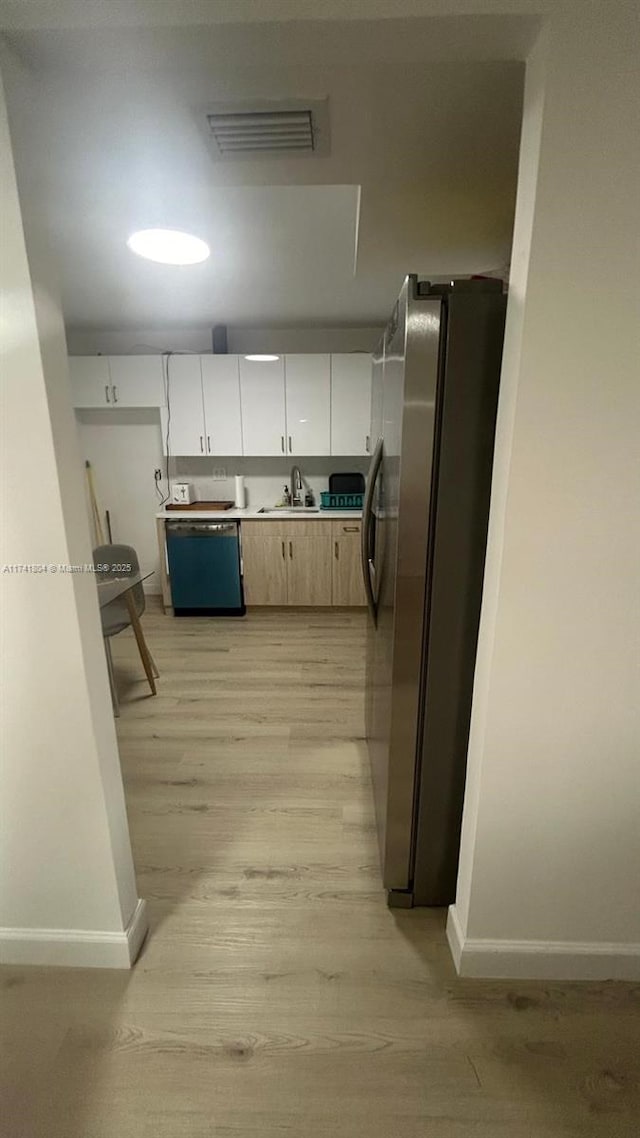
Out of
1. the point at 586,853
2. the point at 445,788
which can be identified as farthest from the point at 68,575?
the point at 586,853

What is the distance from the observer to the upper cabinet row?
4.07 m

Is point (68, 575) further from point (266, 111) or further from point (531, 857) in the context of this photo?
point (531, 857)

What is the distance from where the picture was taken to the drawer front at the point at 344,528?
3.99 m

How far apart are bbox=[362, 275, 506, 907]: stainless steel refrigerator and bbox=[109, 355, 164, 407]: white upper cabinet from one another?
10.1 feet

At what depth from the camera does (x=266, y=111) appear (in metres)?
1.19

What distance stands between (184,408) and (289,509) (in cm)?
126

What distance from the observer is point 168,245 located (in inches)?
82.0

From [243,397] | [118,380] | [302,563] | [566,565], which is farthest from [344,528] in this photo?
[566,565]

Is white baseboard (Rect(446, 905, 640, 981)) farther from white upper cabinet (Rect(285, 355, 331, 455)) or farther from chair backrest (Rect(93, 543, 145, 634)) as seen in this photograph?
white upper cabinet (Rect(285, 355, 331, 455))

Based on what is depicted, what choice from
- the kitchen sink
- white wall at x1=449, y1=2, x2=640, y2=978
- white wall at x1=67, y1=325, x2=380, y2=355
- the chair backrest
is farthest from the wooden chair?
white wall at x1=67, y1=325, x2=380, y2=355

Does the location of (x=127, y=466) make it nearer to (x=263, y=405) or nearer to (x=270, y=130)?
(x=263, y=405)

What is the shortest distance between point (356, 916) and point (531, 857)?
623 mm

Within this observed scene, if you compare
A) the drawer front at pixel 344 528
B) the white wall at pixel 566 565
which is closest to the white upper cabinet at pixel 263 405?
the drawer front at pixel 344 528

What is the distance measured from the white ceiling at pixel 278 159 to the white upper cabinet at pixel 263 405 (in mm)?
1109
